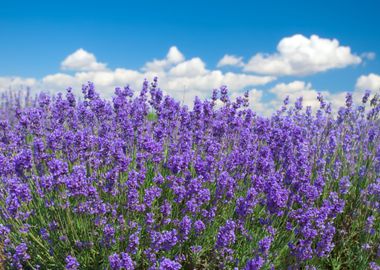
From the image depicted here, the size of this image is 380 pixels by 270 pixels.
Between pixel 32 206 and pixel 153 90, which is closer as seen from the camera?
pixel 32 206

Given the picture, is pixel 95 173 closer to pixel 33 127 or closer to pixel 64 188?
pixel 64 188

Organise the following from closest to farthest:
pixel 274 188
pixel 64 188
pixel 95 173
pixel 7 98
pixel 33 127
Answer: pixel 274 188 → pixel 64 188 → pixel 95 173 → pixel 33 127 → pixel 7 98

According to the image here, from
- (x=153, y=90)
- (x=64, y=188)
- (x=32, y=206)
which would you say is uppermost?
(x=153, y=90)

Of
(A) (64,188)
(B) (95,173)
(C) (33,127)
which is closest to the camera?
(A) (64,188)

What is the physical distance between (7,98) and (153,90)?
936 cm

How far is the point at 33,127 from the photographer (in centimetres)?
456

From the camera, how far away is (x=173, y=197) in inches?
161

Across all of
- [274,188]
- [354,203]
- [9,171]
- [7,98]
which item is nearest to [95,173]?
[9,171]

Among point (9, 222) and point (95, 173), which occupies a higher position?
point (95, 173)

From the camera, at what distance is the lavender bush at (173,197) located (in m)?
3.29

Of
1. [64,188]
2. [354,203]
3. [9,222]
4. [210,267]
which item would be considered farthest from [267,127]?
[9,222]

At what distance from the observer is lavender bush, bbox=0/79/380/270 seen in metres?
3.29

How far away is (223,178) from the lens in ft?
12.1

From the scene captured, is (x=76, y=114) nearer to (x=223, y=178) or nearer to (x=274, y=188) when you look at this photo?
(x=223, y=178)
